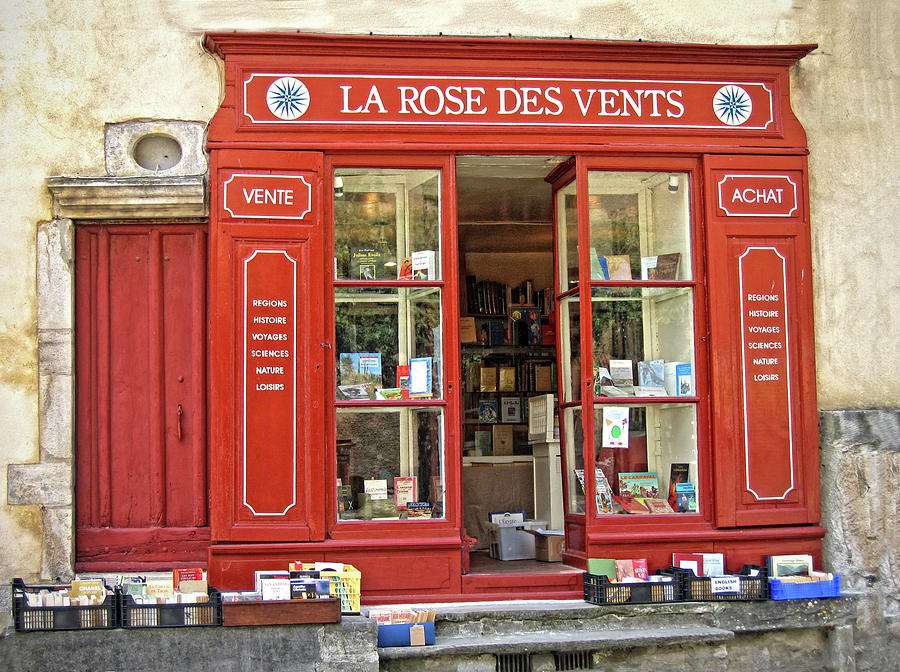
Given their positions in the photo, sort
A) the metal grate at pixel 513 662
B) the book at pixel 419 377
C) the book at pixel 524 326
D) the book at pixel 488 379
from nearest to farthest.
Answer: the metal grate at pixel 513 662 → the book at pixel 419 377 → the book at pixel 488 379 → the book at pixel 524 326

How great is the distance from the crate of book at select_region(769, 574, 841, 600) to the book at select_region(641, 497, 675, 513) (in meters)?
0.82

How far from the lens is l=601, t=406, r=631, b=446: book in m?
7.89

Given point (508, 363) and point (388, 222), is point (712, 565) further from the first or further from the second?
point (508, 363)

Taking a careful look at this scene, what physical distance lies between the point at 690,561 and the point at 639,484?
25.4 inches

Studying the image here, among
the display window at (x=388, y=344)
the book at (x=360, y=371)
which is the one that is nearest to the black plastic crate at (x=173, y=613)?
the display window at (x=388, y=344)

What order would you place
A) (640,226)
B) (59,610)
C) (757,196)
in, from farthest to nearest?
(640,226) → (757,196) → (59,610)

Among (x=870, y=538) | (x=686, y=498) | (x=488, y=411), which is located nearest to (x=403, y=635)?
(x=686, y=498)

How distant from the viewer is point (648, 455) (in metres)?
7.97

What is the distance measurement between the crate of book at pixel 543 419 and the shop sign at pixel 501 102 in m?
2.42

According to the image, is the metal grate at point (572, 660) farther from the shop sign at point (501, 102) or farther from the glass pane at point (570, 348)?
the shop sign at point (501, 102)

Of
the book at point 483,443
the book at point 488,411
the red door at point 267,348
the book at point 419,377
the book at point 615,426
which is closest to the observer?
the red door at point 267,348

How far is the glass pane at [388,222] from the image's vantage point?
7.70 meters

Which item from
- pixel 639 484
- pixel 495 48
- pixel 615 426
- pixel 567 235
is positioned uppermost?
pixel 495 48

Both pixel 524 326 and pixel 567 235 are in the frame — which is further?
pixel 524 326
